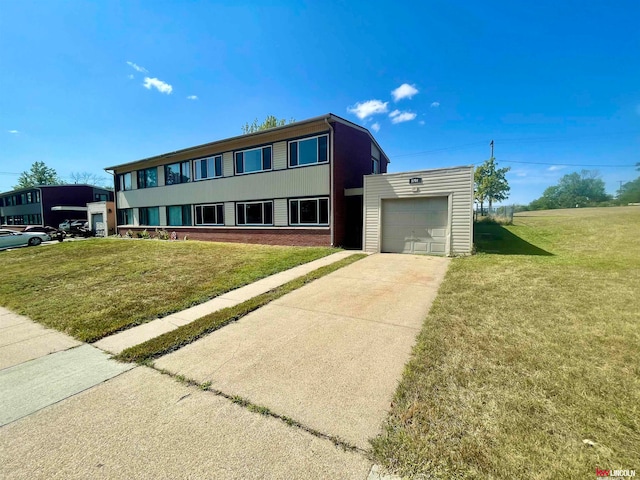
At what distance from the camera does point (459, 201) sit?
11055mm

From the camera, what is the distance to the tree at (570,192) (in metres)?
72.9

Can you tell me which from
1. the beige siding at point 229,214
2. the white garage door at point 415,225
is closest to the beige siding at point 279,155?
the beige siding at point 229,214

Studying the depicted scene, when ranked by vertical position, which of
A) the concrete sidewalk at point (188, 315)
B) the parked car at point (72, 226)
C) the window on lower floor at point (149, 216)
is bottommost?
the concrete sidewalk at point (188, 315)

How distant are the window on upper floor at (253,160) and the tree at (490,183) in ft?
98.9

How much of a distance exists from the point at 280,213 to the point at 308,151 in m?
3.58

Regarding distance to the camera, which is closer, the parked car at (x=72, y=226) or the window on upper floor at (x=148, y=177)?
the window on upper floor at (x=148, y=177)

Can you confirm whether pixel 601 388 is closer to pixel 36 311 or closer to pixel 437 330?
pixel 437 330

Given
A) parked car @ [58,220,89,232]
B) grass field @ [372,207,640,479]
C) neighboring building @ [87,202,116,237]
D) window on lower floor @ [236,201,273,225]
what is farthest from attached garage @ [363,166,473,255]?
parked car @ [58,220,89,232]

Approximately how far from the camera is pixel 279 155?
1503 cm

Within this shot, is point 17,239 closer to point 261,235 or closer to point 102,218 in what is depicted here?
point 102,218

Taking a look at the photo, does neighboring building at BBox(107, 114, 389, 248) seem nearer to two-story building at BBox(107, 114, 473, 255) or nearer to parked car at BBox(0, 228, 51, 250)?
two-story building at BBox(107, 114, 473, 255)

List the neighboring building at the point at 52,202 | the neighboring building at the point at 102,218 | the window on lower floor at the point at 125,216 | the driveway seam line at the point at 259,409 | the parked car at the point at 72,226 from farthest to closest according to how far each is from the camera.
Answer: the neighboring building at the point at 52,202, the parked car at the point at 72,226, the neighboring building at the point at 102,218, the window on lower floor at the point at 125,216, the driveway seam line at the point at 259,409

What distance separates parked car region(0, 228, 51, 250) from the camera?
1778cm

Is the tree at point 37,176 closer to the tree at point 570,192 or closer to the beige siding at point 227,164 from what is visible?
the beige siding at point 227,164
